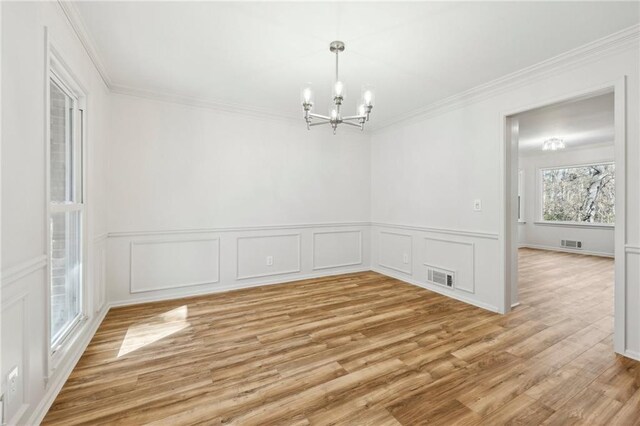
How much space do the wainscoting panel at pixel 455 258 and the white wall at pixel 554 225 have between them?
18.2ft

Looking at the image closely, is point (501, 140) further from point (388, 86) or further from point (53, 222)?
point (53, 222)

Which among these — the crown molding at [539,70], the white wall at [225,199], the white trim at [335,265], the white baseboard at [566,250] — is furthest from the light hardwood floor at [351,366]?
the white baseboard at [566,250]

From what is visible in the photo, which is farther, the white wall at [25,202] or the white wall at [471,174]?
the white wall at [471,174]

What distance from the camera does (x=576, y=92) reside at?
2.62 meters

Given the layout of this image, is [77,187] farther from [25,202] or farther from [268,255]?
[268,255]

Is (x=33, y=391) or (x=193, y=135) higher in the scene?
(x=193, y=135)

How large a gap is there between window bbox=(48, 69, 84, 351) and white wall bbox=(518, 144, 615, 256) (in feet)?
31.6

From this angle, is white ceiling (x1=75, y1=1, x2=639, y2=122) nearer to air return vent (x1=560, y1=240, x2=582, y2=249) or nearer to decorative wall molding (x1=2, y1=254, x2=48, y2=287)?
decorative wall molding (x1=2, y1=254, x2=48, y2=287)

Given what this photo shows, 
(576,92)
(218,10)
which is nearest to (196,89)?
(218,10)

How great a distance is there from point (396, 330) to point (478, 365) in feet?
2.48

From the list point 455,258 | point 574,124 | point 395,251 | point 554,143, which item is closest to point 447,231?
point 455,258

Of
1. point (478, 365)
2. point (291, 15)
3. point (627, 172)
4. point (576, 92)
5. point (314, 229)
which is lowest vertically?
point (478, 365)

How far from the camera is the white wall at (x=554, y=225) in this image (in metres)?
6.66

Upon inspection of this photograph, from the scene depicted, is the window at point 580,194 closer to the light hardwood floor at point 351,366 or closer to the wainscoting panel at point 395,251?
the light hardwood floor at point 351,366
